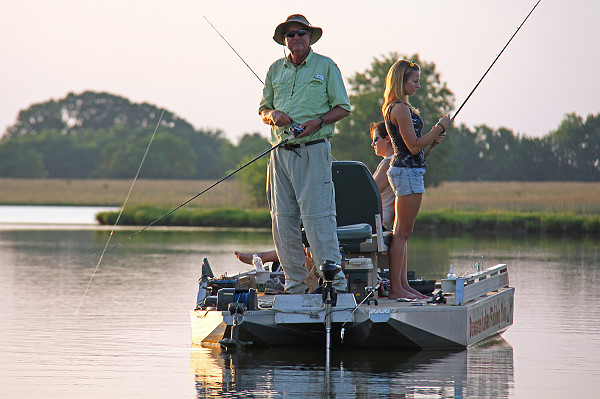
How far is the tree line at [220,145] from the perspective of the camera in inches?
1608

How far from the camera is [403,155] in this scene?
8023mm

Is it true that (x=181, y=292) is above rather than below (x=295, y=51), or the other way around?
below

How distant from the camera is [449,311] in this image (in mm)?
7480

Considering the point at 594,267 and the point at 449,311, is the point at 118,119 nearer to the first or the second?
the point at 594,267

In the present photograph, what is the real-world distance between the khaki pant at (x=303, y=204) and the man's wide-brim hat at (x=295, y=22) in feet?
2.40

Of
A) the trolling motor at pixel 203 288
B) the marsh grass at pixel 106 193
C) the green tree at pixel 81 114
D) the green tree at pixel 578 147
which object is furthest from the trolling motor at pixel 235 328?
the green tree at pixel 81 114

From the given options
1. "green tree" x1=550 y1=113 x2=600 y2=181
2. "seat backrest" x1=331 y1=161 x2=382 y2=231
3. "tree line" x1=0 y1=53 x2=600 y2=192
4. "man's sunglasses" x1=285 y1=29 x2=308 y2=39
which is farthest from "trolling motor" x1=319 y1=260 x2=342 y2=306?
"green tree" x1=550 y1=113 x2=600 y2=181

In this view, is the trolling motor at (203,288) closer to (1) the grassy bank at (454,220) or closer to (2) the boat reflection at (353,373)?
(2) the boat reflection at (353,373)

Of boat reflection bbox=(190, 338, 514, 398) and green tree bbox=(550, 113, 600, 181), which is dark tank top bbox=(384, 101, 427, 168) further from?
green tree bbox=(550, 113, 600, 181)

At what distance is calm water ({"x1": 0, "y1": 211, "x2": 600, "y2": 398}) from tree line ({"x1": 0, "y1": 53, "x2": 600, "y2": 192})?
1430 centimetres

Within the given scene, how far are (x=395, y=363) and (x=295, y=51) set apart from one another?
2.13 m

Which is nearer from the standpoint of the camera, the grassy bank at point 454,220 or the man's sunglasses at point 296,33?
the man's sunglasses at point 296,33

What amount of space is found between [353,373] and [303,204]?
4.08ft

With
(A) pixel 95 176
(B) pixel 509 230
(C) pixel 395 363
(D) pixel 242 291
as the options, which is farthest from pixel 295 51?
(A) pixel 95 176
